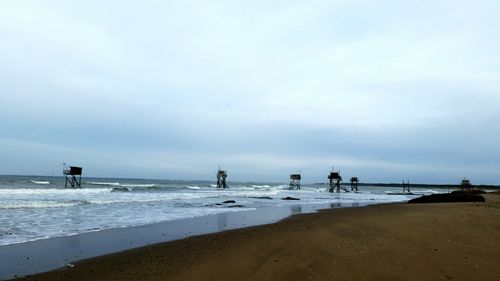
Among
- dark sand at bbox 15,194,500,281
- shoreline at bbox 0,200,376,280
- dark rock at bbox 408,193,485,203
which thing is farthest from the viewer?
dark rock at bbox 408,193,485,203

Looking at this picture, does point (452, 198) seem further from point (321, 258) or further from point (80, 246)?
point (80, 246)

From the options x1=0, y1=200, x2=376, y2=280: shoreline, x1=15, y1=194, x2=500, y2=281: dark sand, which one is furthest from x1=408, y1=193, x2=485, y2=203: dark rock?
x1=0, y1=200, x2=376, y2=280: shoreline

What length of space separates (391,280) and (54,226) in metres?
13.6

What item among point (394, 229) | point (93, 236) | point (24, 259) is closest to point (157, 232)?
point (93, 236)

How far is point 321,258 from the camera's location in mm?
8430

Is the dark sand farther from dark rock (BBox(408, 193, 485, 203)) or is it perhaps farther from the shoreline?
dark rock (BBox(408, 193, 485, 203))

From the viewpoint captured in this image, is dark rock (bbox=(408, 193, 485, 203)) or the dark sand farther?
dark rock (bbox=(408, 193, 485, 203))

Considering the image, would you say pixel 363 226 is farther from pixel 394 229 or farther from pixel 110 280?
pixel 110 280

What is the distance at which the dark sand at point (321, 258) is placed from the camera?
24.0ft

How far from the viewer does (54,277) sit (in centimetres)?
794

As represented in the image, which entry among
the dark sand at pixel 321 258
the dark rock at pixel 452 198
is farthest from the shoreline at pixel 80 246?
the dark rock at pixel 452 198

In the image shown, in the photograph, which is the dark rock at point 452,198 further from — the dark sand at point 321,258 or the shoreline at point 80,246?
the shoreline at point 80,246

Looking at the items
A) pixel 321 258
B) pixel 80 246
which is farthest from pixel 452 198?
pixel 80 246

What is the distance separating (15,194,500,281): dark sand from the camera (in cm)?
730
